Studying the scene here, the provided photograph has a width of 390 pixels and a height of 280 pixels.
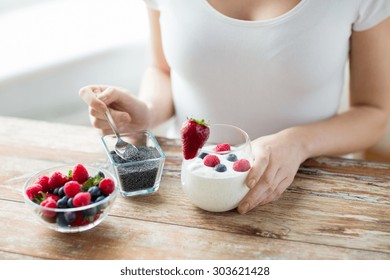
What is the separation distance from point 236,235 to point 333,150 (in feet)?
1.28

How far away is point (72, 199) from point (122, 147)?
0.20 meters

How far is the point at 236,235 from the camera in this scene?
3.10 feet

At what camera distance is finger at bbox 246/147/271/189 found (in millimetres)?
981

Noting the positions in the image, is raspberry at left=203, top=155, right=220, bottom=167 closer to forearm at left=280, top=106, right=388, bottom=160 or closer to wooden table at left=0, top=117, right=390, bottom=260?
wooden table at left=0, top=117, right=390, bottom=260

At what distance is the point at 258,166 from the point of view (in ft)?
3.28

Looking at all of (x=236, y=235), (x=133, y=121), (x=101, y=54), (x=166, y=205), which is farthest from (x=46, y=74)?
(x=236, y=235)

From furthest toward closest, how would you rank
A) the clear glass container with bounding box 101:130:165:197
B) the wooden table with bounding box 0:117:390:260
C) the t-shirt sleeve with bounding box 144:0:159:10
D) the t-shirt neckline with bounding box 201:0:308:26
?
the t-shirt sleeve with bounding box 144:0:159:10
the t-shirt neckline with bounding box 201:0:308:26
the clear glass container with bounding box 101:130:165:197
the wooden table with bounding box 0:117:390:260

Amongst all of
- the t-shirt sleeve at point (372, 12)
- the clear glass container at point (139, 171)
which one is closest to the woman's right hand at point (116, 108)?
the clear glass container at point (139, 171)

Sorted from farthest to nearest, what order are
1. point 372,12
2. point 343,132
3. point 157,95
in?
point 157,95 < point 343,132 < point 372,12

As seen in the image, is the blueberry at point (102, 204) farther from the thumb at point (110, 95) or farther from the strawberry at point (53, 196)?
the thumb at point (110, 95)

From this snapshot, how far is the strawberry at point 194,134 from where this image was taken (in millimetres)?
951

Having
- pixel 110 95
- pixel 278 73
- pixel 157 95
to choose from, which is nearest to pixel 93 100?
pixel 110 95

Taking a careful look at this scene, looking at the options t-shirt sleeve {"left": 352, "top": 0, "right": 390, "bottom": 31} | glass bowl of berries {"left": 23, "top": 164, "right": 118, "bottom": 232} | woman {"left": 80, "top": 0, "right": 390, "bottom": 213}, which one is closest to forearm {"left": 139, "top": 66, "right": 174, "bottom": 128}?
woman {"left": 80, "top": 0, "right": 390, "bottom": 213}

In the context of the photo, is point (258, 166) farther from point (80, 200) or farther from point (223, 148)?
point (80, 200)
